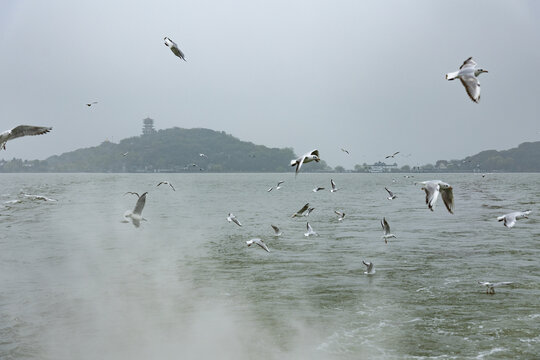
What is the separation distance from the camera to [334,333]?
13.9 metres

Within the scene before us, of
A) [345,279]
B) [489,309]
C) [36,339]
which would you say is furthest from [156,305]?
[489,309]

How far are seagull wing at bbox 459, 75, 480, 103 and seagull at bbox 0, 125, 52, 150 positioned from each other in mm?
8286

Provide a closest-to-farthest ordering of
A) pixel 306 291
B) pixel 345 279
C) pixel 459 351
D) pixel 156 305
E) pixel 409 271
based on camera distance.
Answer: pixel 459 351
pixel 156 305
pixel 306 291
pixel 345 279
pixel 409 271

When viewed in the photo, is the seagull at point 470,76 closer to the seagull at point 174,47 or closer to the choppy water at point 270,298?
the choppy water at point 270,298

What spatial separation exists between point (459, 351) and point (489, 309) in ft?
12.3

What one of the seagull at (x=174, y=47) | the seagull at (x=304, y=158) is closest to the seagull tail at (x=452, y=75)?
the seagull at (x=304, y=158)

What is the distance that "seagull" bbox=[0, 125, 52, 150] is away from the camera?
10.2 m

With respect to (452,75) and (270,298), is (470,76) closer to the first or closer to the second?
(452,75)

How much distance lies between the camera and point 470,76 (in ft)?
33.7

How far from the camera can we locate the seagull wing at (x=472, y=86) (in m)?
9.70

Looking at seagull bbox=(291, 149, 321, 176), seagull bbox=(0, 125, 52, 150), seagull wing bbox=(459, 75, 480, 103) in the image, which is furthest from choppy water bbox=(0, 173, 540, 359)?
seagull wing bbox=(459, 75, 480, 103)

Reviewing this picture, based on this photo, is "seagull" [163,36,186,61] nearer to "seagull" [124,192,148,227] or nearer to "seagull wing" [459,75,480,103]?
"seagull" [124,192,148,227]

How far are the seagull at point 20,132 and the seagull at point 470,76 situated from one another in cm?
815

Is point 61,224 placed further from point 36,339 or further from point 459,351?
point 459,351
